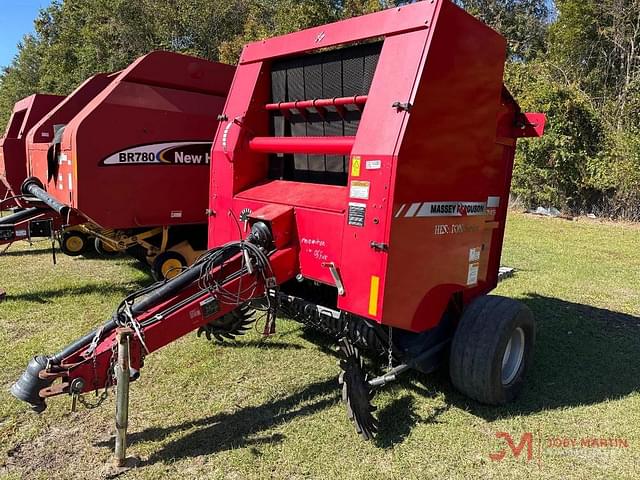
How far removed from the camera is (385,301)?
278cm

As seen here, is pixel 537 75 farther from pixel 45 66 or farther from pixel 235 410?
pixel 45 66

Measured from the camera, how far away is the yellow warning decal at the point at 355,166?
281 cm

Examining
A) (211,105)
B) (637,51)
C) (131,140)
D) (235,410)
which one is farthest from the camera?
(637,51)

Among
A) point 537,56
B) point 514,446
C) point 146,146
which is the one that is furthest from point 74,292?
point 537,56

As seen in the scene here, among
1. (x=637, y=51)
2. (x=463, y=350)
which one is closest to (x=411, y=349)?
(x=463, y=350)

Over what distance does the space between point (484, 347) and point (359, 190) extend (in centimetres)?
135

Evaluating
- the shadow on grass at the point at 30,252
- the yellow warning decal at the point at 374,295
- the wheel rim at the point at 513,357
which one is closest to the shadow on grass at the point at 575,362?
the wheel rim at the point at 513,357

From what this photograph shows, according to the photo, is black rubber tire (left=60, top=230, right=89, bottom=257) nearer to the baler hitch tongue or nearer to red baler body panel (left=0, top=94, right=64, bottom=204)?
red baler body panel (left=0, top=94, right=64, bottom=204)

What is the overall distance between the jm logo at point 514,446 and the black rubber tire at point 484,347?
0.86 ft

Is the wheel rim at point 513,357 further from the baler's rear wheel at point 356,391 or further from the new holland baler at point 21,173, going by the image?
the new holland baler at point 21,173

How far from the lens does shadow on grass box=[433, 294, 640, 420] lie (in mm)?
3553

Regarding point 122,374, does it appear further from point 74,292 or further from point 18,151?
point 18,151

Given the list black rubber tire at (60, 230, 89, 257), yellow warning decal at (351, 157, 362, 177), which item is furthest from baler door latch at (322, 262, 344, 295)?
black rubber tire at (60, 230, 89, 257)

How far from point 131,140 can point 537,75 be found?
1285 centimetres
